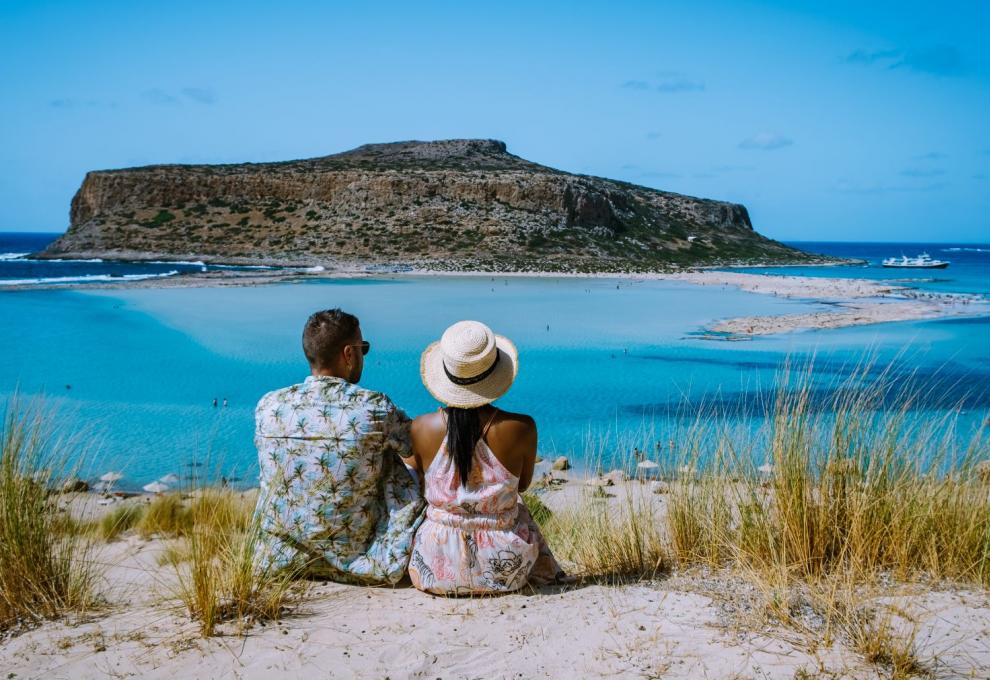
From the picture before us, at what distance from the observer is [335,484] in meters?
3.39

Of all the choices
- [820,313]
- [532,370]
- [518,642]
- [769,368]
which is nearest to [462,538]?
[518,642]

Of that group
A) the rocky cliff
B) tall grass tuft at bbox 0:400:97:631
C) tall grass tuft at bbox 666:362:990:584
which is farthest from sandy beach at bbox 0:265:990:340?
tall grass tuft at bbox 0:400:97:631

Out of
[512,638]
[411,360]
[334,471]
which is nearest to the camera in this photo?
[512,638]

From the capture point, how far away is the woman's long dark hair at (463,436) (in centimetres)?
326

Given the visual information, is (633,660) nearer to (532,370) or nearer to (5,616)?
(5,616)

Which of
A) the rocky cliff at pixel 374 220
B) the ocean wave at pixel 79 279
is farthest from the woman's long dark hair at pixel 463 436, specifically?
the rocky cliff at pixel 374 220

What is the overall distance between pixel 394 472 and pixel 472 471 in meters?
0.46

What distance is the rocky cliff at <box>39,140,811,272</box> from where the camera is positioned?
49.4 meters

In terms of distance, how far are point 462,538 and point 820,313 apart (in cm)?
2264

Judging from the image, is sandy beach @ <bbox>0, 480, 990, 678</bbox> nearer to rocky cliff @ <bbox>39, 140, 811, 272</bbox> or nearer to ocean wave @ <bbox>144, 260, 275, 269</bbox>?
rocky cliff @ <bbox>39, 140, 811, 272</bbox>

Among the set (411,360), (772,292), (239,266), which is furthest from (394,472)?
(239,266)

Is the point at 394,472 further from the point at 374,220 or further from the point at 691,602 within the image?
the point at 374,220

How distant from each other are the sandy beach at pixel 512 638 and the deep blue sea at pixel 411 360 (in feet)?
5.61

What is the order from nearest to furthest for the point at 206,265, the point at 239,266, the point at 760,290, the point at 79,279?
the point at 760,290 → the point at 79,279 → the point at 239,266 → the point at 206,265
